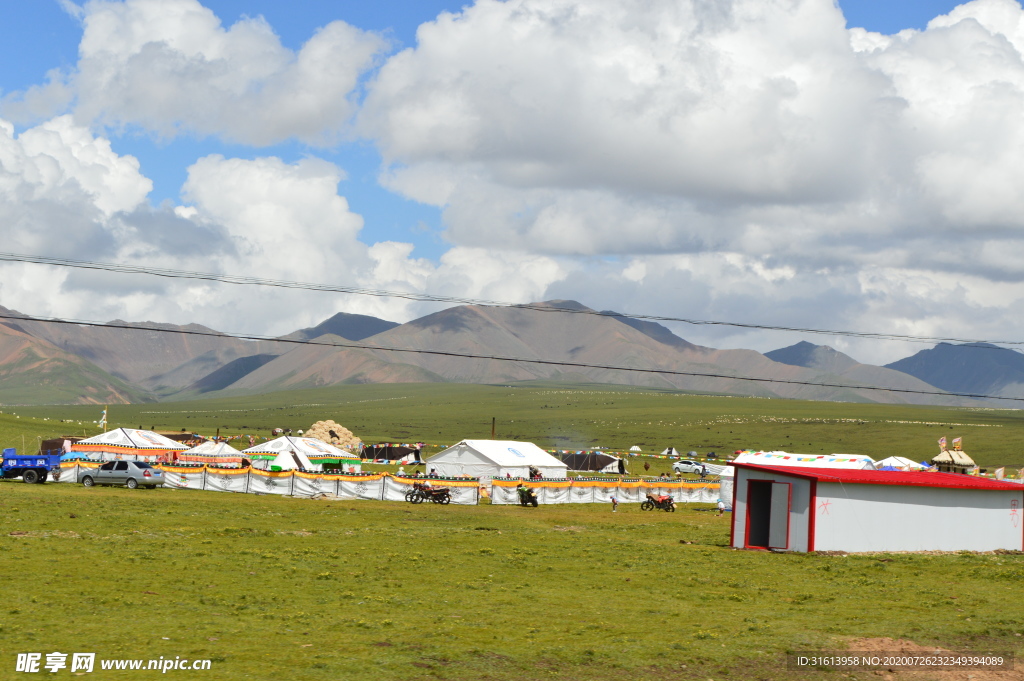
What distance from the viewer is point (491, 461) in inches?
2916

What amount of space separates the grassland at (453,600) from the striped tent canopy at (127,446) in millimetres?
42312

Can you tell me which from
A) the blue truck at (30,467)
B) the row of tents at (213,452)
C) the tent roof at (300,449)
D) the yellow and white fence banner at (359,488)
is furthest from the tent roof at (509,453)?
the blue truck at (30,467)

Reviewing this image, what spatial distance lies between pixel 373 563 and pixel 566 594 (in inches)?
260

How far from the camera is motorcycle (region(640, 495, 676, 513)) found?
58.9 m

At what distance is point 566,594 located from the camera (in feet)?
80.5

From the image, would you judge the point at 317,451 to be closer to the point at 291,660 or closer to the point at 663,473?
the point at 663,473

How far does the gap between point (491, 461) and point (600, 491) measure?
470 inches

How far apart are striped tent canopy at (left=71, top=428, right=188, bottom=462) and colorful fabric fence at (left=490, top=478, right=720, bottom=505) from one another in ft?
108

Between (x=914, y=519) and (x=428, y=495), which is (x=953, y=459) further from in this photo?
(x=428, y=495)

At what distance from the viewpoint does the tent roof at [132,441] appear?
8275cm

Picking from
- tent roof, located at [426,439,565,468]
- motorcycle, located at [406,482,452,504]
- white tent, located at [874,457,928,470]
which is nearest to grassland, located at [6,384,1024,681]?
motorcycle, located at [406,482,452,504]

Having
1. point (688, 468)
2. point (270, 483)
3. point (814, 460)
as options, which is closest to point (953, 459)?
point (814, 460)

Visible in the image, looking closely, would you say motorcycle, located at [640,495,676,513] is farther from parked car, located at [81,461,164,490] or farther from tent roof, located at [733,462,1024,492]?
parked car, located at [81,461,164,490]

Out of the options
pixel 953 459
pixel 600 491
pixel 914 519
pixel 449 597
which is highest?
pixel 953 459
